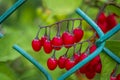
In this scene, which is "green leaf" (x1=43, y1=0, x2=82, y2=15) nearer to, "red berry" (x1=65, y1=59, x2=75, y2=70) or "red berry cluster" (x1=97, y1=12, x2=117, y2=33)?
"red berry" (x1=65, y1=59, x2=75, y2=70)

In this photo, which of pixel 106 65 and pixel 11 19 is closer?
pixel 106 65

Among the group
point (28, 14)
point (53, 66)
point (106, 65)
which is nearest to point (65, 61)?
point (53, 66)

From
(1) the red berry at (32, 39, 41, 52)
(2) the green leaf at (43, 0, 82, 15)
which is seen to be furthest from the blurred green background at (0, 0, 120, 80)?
(1) the red berry at (32, 39, 41, 52)

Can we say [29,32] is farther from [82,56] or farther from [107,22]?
[82,56]

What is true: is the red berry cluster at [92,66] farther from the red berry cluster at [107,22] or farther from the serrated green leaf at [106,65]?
the red berry cluster at [107,22]

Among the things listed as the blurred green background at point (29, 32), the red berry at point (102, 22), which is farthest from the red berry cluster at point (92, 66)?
the red berry at point (102, 22)

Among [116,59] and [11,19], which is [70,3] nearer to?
[116,59]

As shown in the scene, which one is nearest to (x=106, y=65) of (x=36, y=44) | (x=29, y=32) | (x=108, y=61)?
(x=108, y=61)
